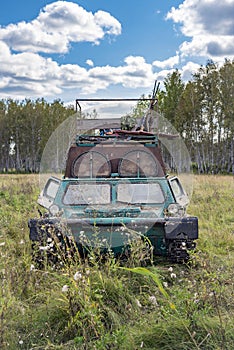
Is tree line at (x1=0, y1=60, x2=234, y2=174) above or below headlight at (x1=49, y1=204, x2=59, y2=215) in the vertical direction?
above

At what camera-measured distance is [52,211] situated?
5.91 m

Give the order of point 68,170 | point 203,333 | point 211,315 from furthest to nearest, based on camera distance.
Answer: point 68,170 < point 211,315 < point 203,333

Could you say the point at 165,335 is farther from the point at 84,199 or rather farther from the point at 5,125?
the point at 5,125

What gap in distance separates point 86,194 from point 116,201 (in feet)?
1.63

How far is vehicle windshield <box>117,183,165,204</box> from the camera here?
6340 millimetres

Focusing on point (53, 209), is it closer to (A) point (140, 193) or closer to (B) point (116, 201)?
(B) point (116, 201)

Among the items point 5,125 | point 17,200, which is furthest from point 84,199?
point 5,125

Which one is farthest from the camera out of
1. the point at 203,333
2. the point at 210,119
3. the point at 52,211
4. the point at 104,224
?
the point at 210,119

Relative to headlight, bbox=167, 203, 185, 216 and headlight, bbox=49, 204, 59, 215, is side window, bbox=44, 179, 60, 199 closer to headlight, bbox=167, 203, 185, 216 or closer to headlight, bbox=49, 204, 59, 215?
headlight, bbox=49, 204, 59, 215

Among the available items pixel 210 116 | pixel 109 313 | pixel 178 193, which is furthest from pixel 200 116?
pixel 109 313

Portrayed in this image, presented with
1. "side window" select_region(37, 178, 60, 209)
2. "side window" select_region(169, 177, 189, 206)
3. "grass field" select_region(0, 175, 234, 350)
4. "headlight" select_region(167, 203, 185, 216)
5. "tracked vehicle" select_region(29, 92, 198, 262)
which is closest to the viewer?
"grass field" select_region(0, 175, 234, 350)

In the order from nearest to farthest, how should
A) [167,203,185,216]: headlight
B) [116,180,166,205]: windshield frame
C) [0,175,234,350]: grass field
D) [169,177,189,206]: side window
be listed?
[0,175,234,350]: grass field, [167,203,185,216]: headlight, [116,180,166,205]: windshield frame, [169,177,189,206]: side window

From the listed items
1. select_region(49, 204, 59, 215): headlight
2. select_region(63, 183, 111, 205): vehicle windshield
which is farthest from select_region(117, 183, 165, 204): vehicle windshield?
select_region(49, 204, 59, 215): headlight

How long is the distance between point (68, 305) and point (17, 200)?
29.0 feet
